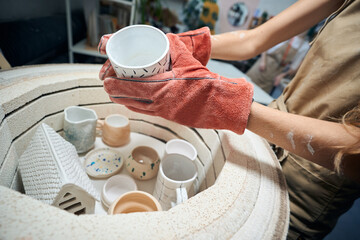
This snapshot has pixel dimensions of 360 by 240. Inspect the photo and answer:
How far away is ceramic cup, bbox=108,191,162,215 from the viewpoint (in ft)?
1.52

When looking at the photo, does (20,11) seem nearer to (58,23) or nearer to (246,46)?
(58,23)

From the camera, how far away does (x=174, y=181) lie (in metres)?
0.48

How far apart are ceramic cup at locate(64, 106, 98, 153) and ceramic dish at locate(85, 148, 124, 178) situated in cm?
4

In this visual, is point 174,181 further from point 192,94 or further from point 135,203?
point 192,94

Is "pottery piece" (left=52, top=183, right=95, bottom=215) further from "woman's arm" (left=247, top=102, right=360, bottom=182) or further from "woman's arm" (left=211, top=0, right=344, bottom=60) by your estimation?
"woman's arm" (left=211, top=0, right=344, bottom=60)

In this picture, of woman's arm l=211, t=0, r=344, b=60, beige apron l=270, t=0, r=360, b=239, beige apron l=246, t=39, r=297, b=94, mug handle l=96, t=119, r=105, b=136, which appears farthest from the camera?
beige apron l=246, t=39, r=297, b=94

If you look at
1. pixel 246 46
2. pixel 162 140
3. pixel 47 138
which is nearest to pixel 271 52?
pixel 246 46

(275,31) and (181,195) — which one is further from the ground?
(275,31)

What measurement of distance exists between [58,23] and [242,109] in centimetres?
182

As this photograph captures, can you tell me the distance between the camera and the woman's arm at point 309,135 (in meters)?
0.38

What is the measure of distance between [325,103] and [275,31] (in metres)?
0.31

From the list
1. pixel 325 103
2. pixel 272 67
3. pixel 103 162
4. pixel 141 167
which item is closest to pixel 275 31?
pixel 325 103

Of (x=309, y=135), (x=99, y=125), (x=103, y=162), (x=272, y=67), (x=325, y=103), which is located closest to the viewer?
(x=309, y=135)

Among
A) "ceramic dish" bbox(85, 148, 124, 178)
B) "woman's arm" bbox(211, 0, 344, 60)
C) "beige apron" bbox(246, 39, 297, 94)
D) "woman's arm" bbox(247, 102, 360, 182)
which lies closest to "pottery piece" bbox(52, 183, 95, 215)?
"ceramic dish" bbox(85, 148, 124, 178)
